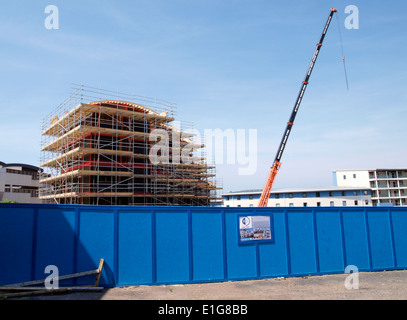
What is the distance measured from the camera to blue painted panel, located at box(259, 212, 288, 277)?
35.4 ft

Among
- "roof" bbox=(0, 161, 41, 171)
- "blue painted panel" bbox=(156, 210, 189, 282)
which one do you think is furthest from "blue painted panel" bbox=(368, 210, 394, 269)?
"roof" bbox=(0, 161, 41, 171)

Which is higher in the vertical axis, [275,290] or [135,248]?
[135,248]

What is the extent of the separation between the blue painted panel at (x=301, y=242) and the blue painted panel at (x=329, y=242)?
31cm

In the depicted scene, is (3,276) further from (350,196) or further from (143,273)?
(350,196)

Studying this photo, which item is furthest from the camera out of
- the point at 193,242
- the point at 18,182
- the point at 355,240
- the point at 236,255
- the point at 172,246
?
the point at 18,182

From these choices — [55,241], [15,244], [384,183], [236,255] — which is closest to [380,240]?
[236,255]

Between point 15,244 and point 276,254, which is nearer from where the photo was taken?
point 15,244

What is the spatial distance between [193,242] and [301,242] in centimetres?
399

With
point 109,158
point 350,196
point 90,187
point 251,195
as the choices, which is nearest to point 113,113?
point 109,158

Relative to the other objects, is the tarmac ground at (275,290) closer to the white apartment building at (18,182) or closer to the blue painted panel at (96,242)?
the blue painted panel at (96,242)

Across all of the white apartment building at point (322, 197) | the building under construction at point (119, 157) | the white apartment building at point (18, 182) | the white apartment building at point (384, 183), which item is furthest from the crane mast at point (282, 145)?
the white apartment building at point (384, 183)

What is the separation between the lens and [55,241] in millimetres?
9070

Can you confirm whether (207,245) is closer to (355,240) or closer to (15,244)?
(15,244)

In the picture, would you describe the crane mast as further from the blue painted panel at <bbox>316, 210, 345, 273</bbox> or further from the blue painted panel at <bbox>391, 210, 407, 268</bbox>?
the blue painted panel at <bbox>316, 210, 345, 273</bbox>
